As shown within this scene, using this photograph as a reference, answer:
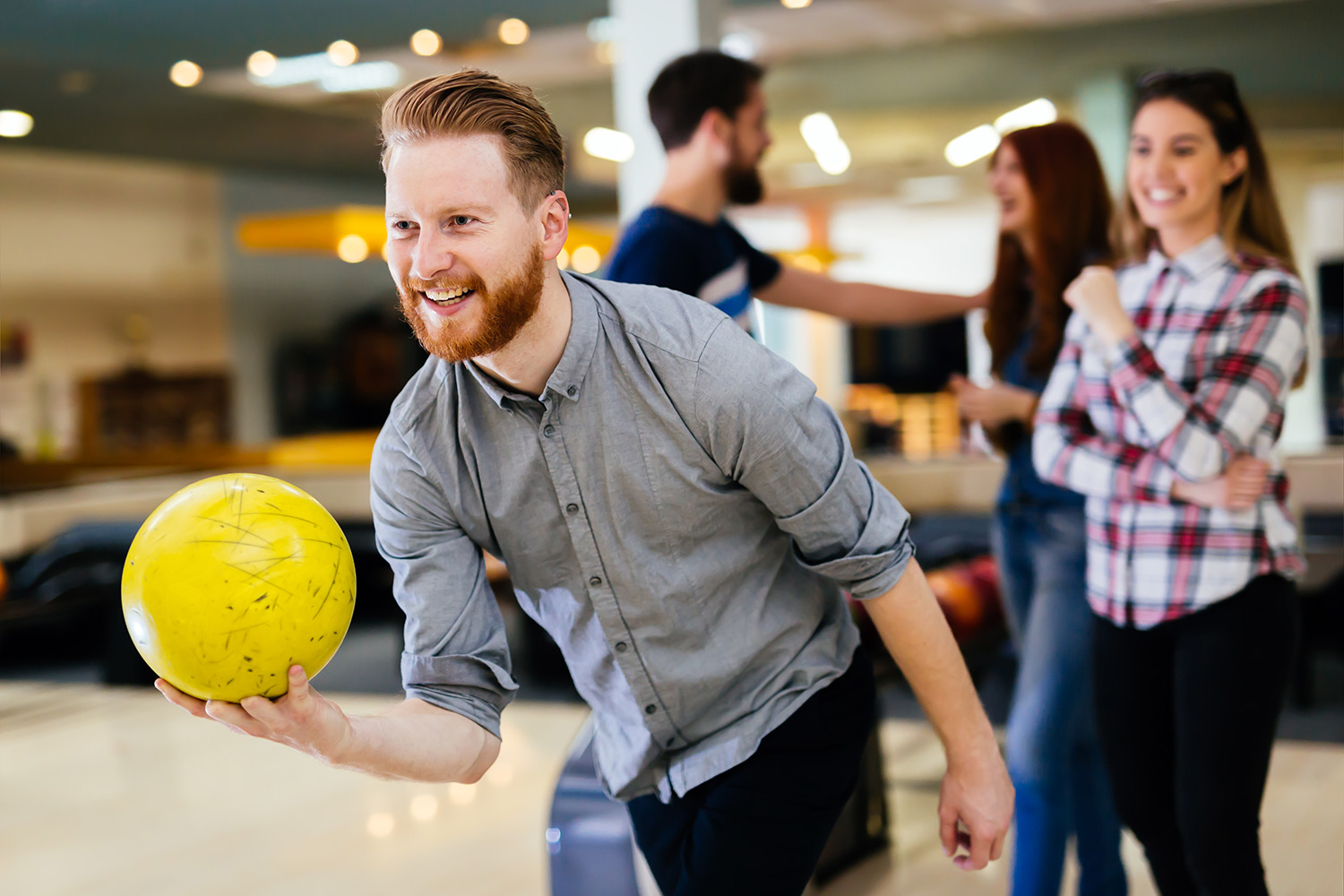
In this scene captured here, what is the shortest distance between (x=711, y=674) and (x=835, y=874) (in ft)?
6.26

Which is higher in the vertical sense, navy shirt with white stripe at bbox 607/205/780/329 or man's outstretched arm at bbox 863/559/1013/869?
navy shirt with white stripe at bbox 607/205/780/329

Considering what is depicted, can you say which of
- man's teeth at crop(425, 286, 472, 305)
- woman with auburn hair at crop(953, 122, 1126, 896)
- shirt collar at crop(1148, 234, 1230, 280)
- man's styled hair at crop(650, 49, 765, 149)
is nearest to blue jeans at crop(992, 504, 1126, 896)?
woman with auburn hair at crop(953, 122, 1126, 896)

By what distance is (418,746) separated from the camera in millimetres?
1399

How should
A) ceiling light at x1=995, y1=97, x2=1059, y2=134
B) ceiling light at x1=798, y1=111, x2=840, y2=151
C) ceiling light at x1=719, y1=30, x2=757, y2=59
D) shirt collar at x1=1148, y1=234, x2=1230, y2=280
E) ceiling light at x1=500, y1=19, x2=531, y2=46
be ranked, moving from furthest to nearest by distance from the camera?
ceiling light at x1=798, y1=111, x2=840, y2=151 < ceiling light at x1=995, y1=97, x2=1059, y2=134 < ceiling light at x1=719, y1=30, x2=757, y2=59 < ceiling light at x1=500, y1=19, x2=531, y2=46 < shirt collar at x1=1148, y1=234, x2=1230, y2=280

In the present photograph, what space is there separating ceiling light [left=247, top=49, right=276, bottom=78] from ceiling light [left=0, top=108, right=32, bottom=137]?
2.12 meters

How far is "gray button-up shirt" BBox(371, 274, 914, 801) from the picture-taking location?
143cm

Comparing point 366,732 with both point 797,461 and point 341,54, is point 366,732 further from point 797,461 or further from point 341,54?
point 341,54

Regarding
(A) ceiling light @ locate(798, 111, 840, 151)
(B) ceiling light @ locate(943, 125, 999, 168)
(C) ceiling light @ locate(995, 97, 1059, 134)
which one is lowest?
(B) ceiling light @ locate(943, 125, 999, 168)

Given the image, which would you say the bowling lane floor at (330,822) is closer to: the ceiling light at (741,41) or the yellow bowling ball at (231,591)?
the yellow bowling ball at (231,591)

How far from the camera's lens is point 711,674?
5.01 feet

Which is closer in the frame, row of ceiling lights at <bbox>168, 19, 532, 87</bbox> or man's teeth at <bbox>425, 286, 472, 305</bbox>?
man's teeth at <bbox>425, 286, 472, 305</bbox>

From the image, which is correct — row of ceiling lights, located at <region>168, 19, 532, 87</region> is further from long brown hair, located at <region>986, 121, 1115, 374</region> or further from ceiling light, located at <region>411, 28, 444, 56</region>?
long brown hair, located at <region>986, 121, 1115, 374</region>

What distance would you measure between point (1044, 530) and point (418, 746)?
1.49 m

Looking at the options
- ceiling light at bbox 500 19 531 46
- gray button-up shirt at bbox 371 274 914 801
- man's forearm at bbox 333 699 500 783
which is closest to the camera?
man's forearm at bbox 333 699 500 783
